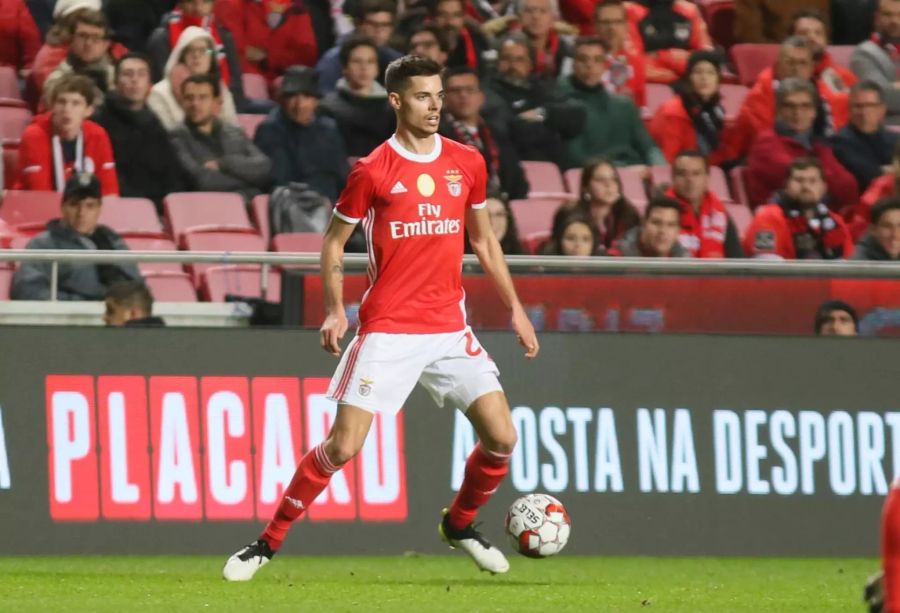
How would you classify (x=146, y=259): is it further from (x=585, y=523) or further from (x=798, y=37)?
(x=798, y=37)

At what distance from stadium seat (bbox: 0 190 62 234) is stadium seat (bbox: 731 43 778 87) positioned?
6985 millimetres

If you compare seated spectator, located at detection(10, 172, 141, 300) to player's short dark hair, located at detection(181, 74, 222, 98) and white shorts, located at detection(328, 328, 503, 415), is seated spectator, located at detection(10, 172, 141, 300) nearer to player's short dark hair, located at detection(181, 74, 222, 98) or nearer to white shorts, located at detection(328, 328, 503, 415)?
player's short dark hair, located at detection(181, 74, 222, 98)

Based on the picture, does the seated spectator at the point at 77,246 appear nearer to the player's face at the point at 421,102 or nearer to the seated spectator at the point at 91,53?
the seated spectator at the point at 91,53

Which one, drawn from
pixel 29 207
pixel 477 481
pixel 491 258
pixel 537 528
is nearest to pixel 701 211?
pixel 29 207

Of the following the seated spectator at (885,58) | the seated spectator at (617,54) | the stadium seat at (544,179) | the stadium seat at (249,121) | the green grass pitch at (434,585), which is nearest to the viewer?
the green grass pitch at (434,585)

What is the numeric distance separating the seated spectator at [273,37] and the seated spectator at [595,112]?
2.11m

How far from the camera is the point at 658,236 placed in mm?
12180

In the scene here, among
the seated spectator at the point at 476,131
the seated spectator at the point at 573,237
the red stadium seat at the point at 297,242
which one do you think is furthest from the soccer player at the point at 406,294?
the seated spectator at the point at 476,131

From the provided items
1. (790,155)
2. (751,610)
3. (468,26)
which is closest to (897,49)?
(790,155)

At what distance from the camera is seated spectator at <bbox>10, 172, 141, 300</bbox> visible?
1067 cm

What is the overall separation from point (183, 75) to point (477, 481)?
5636 mm

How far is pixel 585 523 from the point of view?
11.2 meters

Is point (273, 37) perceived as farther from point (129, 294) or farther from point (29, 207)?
point (129, 294)

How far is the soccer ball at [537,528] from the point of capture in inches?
343
